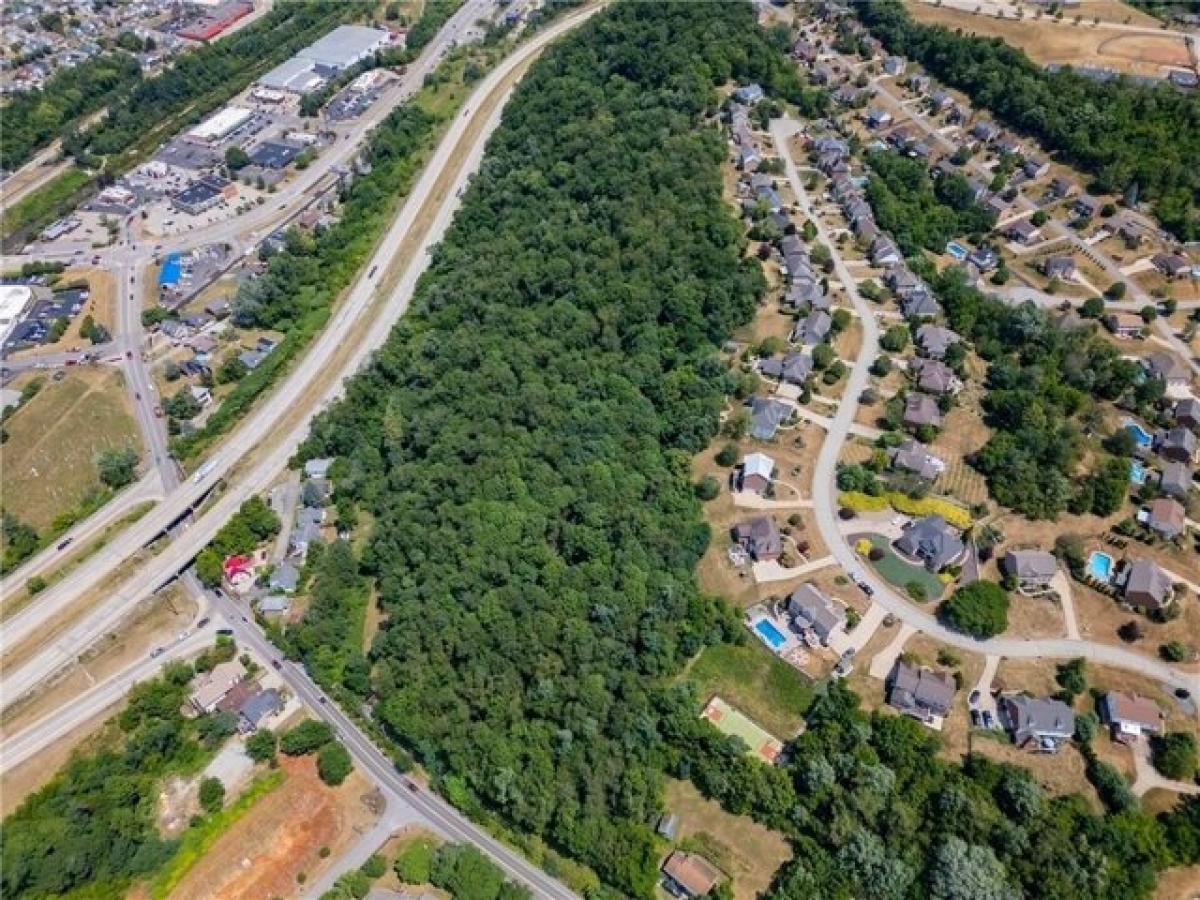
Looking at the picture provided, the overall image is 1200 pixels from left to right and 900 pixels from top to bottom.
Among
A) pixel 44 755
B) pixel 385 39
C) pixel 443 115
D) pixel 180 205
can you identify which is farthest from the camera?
pixel 385 39

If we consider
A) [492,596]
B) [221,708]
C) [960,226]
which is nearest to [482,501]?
[492,596]

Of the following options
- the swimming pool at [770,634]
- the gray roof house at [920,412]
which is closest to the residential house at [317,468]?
the swimming pool at [770,634]

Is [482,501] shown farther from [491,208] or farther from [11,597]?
[491,208]

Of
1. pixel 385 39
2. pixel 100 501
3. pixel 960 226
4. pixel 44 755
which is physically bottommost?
pixel 44 755

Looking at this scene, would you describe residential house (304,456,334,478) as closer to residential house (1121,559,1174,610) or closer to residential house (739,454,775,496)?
residential house (739,454,775,496)

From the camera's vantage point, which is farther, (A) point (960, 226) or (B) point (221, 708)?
(A) point (960, 226)

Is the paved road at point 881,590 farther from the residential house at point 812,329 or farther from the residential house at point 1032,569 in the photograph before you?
the residential house at point 1032,569
